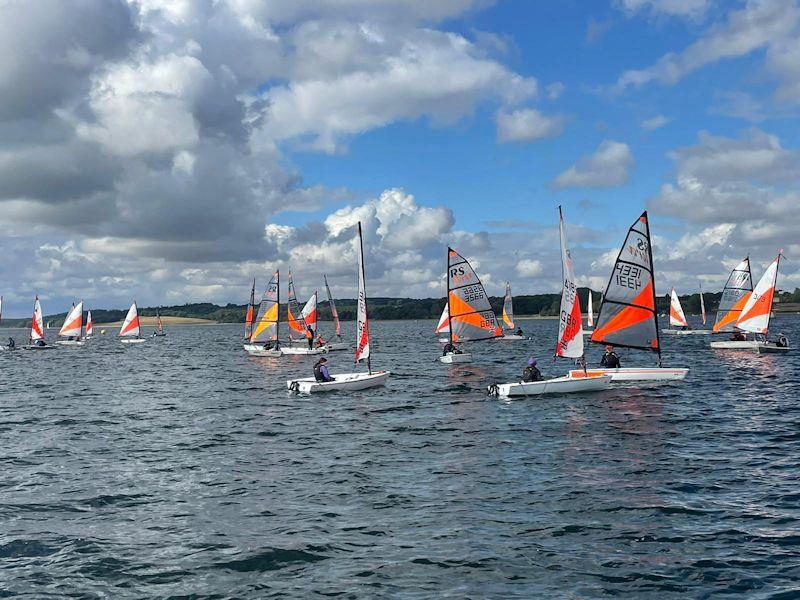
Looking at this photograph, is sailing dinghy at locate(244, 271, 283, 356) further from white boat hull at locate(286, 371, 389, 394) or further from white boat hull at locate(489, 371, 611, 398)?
white boat hull at locate(489, 371, 611, 398)

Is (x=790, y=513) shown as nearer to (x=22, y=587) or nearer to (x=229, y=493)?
(x=229, y=493)

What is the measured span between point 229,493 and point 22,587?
6.16 m

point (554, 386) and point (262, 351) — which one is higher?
point (262, 351)

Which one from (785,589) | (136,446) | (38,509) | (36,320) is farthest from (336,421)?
(36,320)

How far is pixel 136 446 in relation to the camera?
24.5 metres

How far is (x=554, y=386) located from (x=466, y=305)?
71.9 ft

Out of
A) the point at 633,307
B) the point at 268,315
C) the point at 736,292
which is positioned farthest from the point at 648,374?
the point at 268,315

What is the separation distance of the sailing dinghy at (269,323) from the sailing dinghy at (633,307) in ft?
134

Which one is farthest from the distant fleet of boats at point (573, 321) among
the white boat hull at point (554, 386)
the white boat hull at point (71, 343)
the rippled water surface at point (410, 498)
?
the white boat hull at point (71, 343)

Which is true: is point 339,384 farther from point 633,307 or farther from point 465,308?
point 465,308

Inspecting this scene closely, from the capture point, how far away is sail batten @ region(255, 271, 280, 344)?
71.9 meters

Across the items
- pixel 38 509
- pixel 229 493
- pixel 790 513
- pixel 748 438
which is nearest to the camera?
pixel 790 513

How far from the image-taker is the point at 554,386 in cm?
3425

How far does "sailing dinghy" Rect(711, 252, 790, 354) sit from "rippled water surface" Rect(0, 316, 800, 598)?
93.5ft
